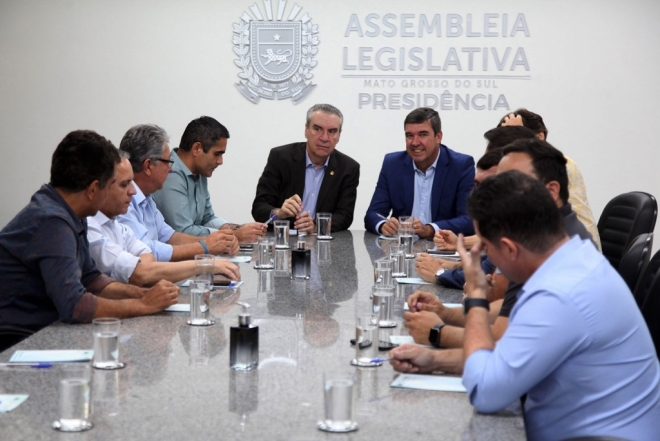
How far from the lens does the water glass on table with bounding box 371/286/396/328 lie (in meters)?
2.72

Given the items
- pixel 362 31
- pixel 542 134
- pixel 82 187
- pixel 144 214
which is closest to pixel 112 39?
pixel 362 31

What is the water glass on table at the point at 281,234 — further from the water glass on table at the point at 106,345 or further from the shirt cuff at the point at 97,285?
the water glass on table at the point at 106,345

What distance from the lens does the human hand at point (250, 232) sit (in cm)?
480

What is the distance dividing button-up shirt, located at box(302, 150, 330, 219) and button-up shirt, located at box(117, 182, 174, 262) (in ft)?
4.64

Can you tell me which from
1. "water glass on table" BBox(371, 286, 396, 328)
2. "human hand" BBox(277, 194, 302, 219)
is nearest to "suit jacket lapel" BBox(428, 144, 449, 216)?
"human hand" BBox(277, 194, 302, 219)

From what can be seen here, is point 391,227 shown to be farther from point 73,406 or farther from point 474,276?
point 73,406

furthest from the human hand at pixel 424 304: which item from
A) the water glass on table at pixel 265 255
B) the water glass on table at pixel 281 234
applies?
the water glass on table at pixel 281 234

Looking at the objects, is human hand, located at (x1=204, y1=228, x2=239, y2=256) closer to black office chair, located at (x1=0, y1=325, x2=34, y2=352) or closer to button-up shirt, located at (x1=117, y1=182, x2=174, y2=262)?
button-up shirt, located at (x1=117, y1=182, x2=174, y2=262)

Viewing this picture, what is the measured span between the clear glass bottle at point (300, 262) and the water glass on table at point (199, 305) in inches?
35.8

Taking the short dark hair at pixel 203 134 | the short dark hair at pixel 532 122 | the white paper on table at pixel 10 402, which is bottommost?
the white paper on table at pixel 10 402

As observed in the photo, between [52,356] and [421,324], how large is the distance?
104 centimetres

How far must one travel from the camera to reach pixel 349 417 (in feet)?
5.78

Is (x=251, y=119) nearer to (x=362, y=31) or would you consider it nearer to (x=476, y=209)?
(x=362, y=31)

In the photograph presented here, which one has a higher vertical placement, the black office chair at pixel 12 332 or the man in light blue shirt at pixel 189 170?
the man in light blue shirt at pixel 189 170
